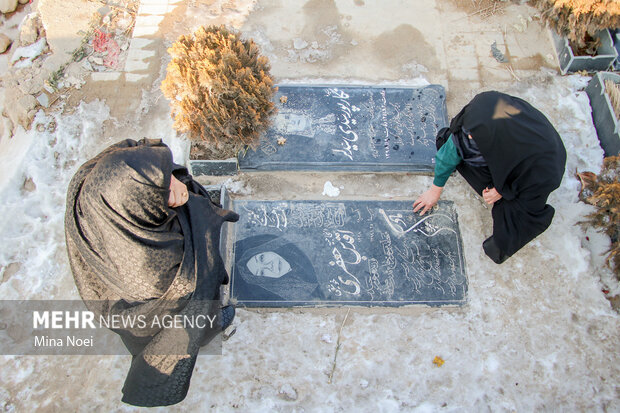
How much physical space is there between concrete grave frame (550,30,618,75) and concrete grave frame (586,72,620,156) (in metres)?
0.24

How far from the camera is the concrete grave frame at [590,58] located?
480 cm

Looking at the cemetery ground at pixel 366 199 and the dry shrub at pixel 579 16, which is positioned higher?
the dry shrub at pixel 579 16

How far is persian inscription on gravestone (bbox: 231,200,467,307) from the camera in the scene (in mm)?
3867

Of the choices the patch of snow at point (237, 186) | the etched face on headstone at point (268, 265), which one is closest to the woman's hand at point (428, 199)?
the etched face on headstone at point (268, 265)

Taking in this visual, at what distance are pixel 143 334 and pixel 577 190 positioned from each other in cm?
409

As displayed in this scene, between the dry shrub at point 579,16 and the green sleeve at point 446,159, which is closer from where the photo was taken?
the green sleeve at point 446,159

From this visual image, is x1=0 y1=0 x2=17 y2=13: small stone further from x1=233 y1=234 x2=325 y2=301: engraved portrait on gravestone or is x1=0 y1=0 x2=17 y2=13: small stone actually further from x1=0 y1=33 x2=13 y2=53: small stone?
x1=233 y1=234 x2=325 y2=301: engraved portrait on gravestone

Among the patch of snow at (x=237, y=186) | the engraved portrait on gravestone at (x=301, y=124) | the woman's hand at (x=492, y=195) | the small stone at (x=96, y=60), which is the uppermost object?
the small stone at (x=96, y=60)

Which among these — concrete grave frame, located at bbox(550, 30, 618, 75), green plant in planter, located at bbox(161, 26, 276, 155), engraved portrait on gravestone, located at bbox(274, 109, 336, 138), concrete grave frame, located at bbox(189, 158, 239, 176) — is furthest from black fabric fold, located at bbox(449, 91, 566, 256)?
concrete grave frame, located at bbox(550, 30, 618, 75)

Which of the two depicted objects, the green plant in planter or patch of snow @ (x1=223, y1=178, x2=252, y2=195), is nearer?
the green plant in planter

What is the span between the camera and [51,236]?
4.17 meters

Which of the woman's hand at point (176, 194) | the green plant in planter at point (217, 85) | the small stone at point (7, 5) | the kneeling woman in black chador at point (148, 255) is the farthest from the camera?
the small stone at point (7, 5)

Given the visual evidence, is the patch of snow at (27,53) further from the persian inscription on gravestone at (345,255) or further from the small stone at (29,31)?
the persian inscription on gravestone at (345,255)

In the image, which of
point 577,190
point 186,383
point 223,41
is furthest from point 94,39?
point 577,190
